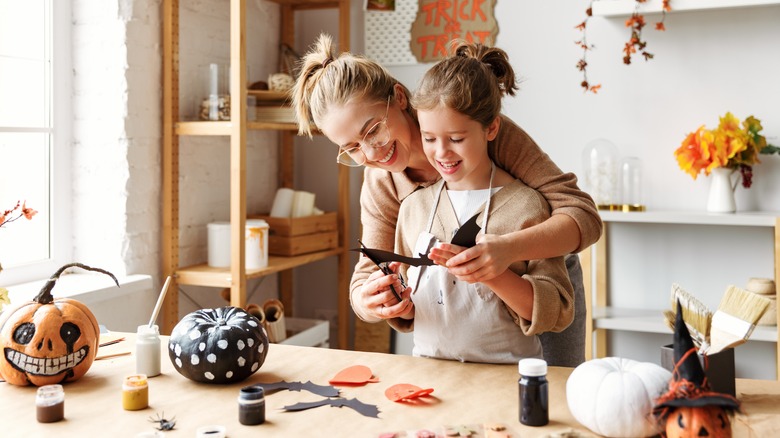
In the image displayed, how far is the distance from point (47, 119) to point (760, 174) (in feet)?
8.93

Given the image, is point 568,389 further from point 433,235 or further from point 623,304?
point 623,304

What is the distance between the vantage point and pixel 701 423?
119 centimetres

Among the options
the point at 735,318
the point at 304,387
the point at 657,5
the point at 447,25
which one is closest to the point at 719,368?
the point at 735,318

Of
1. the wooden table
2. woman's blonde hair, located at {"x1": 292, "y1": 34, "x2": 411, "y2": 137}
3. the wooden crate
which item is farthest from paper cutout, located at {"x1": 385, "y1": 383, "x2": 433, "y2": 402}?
the wooden crate

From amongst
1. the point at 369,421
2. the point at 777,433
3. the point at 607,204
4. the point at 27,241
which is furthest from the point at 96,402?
the point at 607,204

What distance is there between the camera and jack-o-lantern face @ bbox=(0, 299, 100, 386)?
1.65 meters

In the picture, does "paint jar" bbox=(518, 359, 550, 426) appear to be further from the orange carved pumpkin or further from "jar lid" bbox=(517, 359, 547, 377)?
the orange carved pumpkin

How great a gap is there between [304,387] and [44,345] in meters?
0.54

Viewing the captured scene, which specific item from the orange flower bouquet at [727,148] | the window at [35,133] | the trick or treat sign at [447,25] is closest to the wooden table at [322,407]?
the window at [35,133]

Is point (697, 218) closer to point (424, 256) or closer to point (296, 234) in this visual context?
point (296, 234)

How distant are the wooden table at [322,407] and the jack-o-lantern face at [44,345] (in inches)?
1.4

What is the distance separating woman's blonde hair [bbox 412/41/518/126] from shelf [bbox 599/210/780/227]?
1545 mm

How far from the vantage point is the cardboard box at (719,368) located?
1.44 metres

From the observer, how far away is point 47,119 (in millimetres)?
2850
